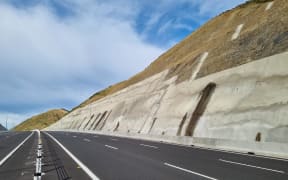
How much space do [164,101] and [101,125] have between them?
→ 3161cm

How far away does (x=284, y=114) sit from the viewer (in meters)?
19.9

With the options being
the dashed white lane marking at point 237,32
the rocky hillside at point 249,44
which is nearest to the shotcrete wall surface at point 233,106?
the rocky hillside at point 249,44

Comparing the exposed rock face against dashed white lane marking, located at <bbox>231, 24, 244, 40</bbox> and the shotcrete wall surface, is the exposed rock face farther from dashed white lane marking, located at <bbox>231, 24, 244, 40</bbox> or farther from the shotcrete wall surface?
dashed white lane marking, located at <bbox>231, 24, 244, 40</bbox>

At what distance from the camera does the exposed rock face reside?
21953mm

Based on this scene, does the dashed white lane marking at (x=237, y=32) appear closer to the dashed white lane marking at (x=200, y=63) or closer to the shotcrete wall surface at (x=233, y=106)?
the dashed white lane marking at (x=200, y=63)

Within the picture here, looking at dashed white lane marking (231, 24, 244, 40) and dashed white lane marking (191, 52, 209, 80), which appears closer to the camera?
dashed white lane marking (231, 24, 244, 40)

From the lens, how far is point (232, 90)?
2758 centimetres

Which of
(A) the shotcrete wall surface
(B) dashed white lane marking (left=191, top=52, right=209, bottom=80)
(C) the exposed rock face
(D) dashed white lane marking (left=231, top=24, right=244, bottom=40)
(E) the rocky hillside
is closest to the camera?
(A) the shotcrete wall surface

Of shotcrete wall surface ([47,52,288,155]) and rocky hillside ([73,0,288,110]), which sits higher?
rocky hillside ([73,0,288,110])

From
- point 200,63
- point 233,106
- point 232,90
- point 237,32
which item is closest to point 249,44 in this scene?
point 232,90

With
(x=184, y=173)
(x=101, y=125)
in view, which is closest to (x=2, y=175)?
(x=184, y=173)

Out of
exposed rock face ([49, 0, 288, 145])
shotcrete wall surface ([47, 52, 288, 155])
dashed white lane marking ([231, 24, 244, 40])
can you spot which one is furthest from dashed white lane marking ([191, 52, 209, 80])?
dashed white lane marking ([231, 24, 244, 40])

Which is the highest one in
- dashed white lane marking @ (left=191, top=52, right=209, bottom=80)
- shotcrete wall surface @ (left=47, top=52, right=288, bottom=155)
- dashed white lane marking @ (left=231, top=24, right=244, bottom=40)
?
dashed white lane marking @ (left=231, top=24, right=244, bottom=40)

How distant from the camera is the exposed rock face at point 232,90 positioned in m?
22.0
